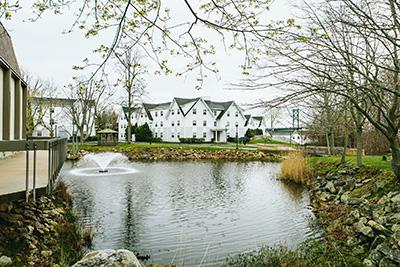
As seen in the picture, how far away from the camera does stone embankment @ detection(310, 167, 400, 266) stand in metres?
7.01

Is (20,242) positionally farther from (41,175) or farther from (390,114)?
(390,114)

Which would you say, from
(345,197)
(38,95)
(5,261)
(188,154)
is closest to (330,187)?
(345,197)

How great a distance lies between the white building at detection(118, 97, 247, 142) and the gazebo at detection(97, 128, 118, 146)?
8.41 metres

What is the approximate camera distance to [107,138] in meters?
49.2

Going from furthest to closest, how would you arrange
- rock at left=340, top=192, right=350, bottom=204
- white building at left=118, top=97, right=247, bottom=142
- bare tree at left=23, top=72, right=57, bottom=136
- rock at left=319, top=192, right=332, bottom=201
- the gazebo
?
white building at left=118, top=97, right=247, bottom=142, the gazebo, bare tree at left=23, top=72, right=57, bottom=136, rock at left=319, top=192, right=332, bottom=201, rock at left=340, top=192, right=350, bottom=204

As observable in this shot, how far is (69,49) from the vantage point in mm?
6191

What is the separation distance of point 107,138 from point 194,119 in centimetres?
1521

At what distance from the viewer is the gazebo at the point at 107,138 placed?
46.4 meters

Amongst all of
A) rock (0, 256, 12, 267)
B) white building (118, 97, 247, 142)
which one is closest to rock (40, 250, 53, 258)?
rock (0, 256, 12, 267)

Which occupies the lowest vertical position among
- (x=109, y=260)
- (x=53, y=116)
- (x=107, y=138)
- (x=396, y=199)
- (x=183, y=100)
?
(x=109, y=260)

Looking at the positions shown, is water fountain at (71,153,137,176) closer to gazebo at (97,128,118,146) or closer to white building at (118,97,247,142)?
gazebo at (97,128,118,146)

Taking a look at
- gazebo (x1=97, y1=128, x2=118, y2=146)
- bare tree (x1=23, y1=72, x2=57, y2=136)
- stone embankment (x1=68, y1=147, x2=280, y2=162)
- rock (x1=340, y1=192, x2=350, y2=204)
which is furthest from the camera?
gazebo (x1=97, y1=128, x2=118, y2=146)

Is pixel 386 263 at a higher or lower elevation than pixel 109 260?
lower

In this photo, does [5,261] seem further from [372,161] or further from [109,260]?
[372,161]
